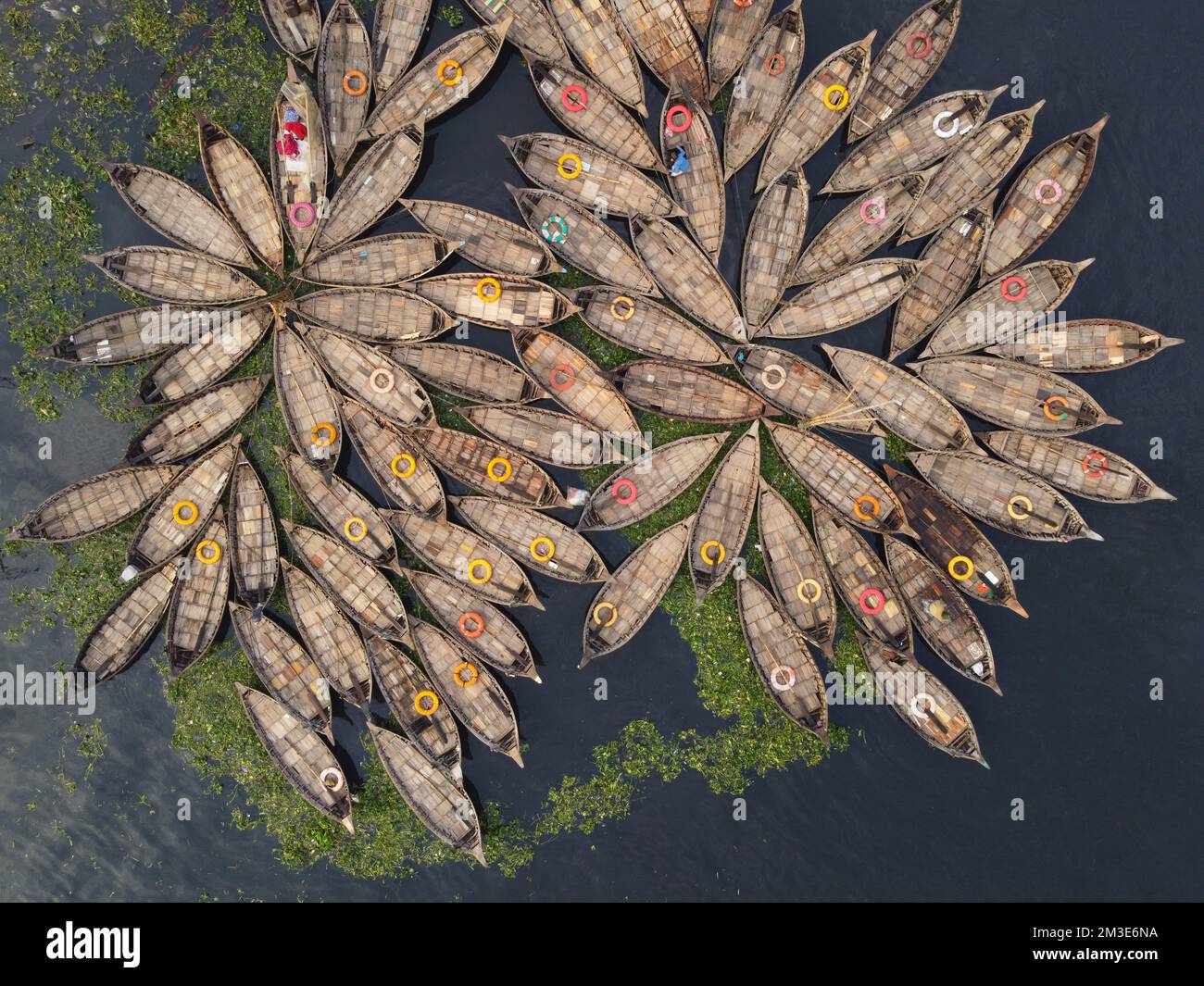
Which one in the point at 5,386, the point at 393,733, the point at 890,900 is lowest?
the point at 890,900

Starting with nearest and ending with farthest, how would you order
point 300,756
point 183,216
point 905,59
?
point 183,216, point 905,59, point 300,756

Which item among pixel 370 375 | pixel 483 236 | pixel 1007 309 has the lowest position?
pixel 370 375

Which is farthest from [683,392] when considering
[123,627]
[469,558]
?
[123,627]

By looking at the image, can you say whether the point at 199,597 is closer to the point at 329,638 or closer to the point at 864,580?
the point at 329,638

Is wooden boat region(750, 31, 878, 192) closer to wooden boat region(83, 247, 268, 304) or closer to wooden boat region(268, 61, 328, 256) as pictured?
wooden boat region(268, 61, 328, 256)

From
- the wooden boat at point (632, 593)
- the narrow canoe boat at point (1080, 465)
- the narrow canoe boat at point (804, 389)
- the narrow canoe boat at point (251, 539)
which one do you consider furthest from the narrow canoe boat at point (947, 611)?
the narrow canoe boat at point (251, 539)

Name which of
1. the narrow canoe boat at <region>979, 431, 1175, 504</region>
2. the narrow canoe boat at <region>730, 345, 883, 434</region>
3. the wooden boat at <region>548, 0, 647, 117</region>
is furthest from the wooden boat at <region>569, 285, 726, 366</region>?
the narrow canoe boat at <region>979, 431, 1175, 504</region>
